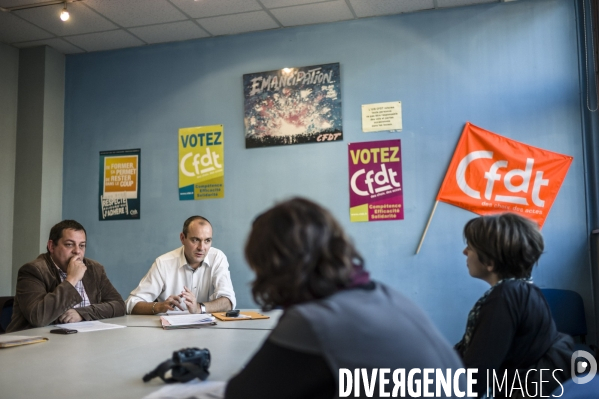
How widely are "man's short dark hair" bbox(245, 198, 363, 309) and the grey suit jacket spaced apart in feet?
6.37

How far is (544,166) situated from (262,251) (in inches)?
132

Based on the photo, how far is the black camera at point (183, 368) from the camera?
1.42m

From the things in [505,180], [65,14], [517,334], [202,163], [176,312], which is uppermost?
[65,14]

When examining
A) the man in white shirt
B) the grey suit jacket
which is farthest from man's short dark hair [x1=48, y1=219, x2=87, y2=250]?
the man in white shirt

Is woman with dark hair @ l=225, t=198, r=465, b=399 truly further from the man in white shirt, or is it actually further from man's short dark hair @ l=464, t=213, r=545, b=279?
the man in white shirt

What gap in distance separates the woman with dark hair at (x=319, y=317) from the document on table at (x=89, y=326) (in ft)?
5.34

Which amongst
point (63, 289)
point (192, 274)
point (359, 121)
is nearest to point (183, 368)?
point (63, 289)

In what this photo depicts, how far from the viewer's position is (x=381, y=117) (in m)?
4.14

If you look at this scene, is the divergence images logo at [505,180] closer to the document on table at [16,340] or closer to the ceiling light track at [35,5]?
the document on table at [16,340]

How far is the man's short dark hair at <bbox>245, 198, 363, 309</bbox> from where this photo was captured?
99 cm

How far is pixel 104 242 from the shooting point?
15.4 feet

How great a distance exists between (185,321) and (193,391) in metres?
1.18

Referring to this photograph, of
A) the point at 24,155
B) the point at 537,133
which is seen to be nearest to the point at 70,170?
the point at 24,155

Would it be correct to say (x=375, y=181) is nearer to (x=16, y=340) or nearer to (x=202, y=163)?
(x=202, y=163)
